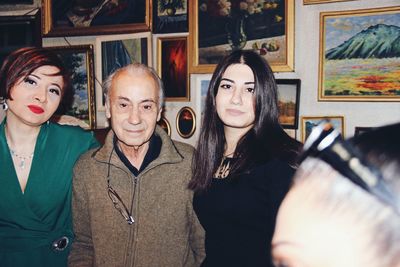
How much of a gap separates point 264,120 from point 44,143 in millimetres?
1364

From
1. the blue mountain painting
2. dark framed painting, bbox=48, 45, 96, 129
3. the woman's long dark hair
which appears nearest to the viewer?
the woman's long dark hair

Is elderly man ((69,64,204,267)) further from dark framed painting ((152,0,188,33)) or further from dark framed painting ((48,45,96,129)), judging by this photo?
dark framed painting ((48,45,96,129))

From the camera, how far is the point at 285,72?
306cm

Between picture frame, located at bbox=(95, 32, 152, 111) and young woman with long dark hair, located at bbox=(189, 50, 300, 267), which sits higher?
picture frame, located at bbox=(95, 32, 152, 111)

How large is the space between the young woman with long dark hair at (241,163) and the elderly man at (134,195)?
0.51 feet

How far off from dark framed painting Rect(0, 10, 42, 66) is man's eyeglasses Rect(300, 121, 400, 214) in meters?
3.90

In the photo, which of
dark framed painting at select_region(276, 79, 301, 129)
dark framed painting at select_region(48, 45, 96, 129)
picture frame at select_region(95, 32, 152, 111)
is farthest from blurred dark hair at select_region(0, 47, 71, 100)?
dark framed painting at select_region(276, 79, 301, 129)

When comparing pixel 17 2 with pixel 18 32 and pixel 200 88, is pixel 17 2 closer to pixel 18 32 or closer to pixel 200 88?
pixel 18 32

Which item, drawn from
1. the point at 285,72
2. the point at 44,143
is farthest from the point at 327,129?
the point at 285,72

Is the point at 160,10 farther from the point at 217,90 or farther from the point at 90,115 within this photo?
the point at 217,90

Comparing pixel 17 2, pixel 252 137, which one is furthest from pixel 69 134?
pixel 17 2

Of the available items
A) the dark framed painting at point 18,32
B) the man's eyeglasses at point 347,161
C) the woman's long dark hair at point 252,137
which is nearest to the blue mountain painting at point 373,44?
the woman's long dark hair at point 252,137

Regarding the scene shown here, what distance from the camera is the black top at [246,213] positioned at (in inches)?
73.0

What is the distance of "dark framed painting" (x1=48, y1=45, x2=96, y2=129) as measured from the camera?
12.4ft
